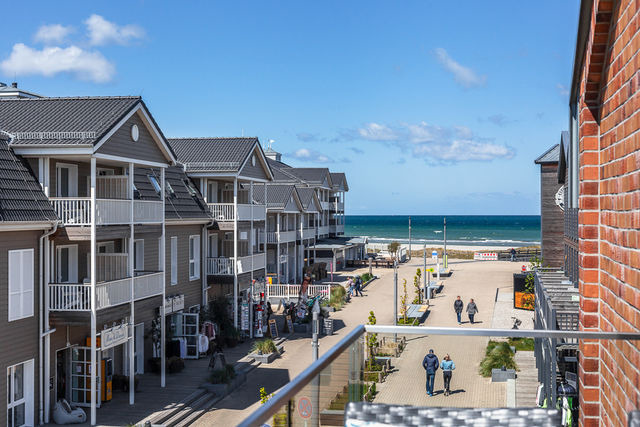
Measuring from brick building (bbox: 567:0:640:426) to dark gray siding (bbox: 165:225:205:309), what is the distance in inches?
869

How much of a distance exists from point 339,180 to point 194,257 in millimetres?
45741

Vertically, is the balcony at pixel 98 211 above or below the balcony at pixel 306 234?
above

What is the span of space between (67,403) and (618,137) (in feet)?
56.2

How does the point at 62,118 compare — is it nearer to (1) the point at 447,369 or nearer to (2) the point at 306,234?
(1) the point at 447,369

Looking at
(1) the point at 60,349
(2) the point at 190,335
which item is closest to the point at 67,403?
(1) the point at 60,349

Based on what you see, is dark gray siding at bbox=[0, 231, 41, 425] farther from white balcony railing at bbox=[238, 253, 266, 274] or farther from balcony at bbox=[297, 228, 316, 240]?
balcony at bbox=[297, 228, 316, 240]

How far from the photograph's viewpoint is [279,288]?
41.9m

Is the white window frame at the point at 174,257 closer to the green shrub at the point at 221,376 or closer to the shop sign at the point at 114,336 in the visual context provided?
the green shrub at the point at 221,376

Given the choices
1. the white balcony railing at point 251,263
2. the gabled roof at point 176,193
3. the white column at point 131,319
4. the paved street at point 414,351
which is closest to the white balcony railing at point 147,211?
the white column at point 131,319

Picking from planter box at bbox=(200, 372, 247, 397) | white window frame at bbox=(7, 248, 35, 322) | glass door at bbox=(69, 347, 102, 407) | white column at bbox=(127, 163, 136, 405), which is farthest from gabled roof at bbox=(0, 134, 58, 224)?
planter box at bbox=(200, 372, 247, 397)

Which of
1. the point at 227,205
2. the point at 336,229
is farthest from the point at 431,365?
the point at 336,229

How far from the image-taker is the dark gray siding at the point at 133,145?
63.5ft

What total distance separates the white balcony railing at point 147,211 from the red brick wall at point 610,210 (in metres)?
17.0

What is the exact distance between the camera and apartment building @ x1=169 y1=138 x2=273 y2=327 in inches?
1176
